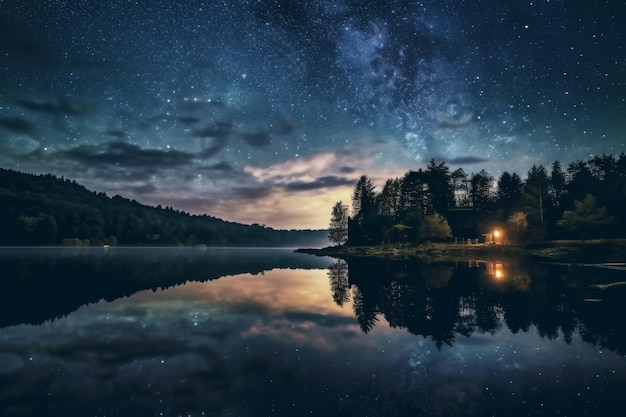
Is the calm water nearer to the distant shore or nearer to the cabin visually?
the distant shore

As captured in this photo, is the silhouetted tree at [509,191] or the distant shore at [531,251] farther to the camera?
the silhouetted tree at [509,191]

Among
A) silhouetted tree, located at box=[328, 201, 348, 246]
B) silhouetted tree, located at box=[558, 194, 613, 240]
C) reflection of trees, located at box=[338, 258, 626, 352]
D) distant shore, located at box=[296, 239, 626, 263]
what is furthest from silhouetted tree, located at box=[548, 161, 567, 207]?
reflection of trees, located at box=[338, 258, 626, 352]

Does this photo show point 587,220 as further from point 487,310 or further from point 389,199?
point 487,310

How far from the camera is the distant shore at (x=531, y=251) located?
53.4m

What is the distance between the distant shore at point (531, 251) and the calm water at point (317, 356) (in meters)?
40.8

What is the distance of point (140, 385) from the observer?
9.01m

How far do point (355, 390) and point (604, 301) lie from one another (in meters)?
20.6

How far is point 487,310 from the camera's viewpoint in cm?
1805

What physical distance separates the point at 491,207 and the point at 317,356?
106 metres

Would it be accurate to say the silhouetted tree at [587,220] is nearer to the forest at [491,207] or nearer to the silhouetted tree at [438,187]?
the forest at [491,207]

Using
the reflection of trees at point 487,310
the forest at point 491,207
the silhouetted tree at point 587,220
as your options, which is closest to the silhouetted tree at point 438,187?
the forest at point 491,207

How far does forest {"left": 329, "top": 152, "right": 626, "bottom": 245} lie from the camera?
6900 centimetres

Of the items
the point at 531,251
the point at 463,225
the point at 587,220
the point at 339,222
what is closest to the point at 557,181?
the point at 463,225

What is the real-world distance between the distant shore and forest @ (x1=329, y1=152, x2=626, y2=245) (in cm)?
612
